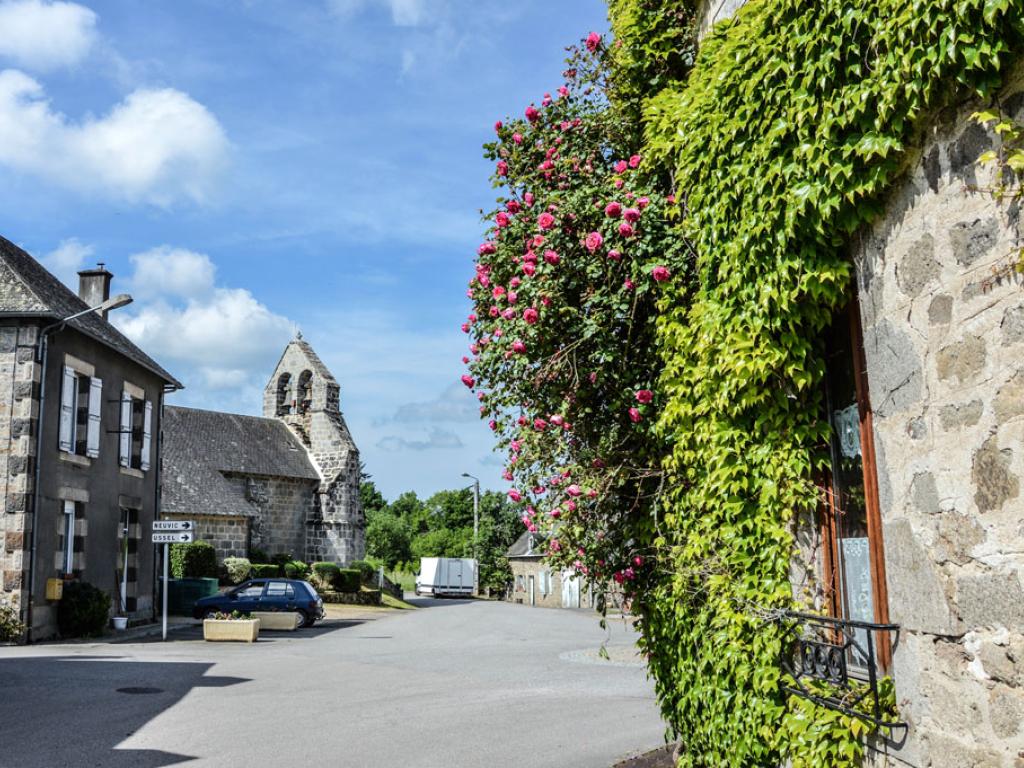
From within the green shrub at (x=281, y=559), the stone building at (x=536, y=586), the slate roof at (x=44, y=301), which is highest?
the slate roof at (x=44, y=301)

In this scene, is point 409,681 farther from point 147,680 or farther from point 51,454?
point 51,454

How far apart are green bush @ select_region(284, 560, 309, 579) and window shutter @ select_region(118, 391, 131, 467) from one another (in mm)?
14544

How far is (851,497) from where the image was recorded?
5098 mm

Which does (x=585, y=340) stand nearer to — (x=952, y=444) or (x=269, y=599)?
(x=952, y=444)

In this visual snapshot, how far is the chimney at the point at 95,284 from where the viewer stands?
89.3 feet

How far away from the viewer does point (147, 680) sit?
1344cm

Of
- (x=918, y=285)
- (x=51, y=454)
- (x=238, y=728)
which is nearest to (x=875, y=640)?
(x=918, y=285)

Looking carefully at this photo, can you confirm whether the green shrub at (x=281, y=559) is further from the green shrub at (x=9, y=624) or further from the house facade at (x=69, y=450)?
the green shrub at (x=9, y=624)

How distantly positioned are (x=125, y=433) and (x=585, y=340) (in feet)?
62.3

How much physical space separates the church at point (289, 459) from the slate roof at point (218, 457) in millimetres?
48

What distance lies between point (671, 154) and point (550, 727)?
623 cm

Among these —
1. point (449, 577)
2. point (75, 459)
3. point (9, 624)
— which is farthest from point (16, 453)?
point (449, 577)

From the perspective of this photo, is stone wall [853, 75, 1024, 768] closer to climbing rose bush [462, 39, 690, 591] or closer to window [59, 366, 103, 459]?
climbing rose bush [462, 39, 690, 591]

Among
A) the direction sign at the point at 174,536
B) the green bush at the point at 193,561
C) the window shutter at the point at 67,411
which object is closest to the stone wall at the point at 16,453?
the window shutter at the point at 67,411
